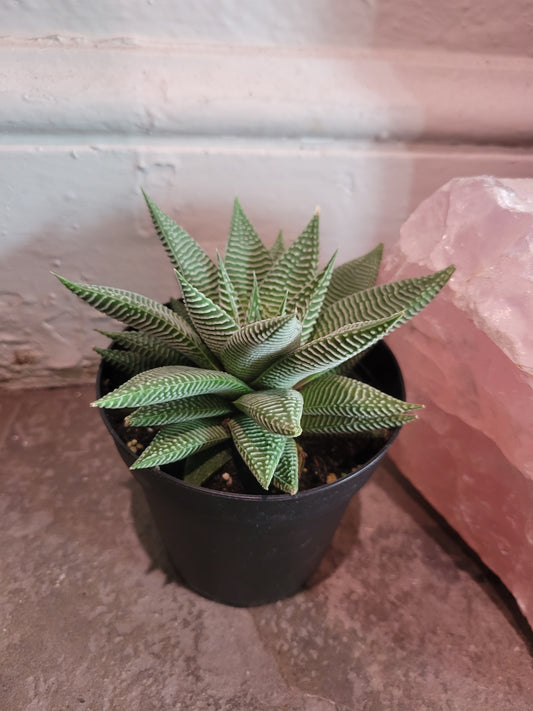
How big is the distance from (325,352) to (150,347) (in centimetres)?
24

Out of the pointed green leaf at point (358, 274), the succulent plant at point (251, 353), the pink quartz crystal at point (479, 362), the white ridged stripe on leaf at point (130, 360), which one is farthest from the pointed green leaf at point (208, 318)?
the pink quartz crystal at point (479, 362)

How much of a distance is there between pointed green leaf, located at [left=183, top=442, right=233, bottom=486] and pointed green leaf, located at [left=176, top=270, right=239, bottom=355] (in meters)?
0.14

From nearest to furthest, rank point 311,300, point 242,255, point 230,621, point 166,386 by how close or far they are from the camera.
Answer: point 166,386
point 311,300
point 242,255
point 230,621

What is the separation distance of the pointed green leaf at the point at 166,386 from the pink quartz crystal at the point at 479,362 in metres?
0.35

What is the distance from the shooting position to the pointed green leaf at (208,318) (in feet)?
1.74

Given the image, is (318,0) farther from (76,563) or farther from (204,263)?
(76,563)

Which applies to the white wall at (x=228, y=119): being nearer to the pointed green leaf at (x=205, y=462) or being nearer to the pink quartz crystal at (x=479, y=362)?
the pink quartz crystal at (x=479, y=362)

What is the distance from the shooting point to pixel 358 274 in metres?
0.74

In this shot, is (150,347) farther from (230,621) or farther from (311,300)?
(230,621)

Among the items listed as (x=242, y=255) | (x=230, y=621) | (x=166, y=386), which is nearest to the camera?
(x=166, y=386)

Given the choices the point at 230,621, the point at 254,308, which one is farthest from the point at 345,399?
the point at 230,621

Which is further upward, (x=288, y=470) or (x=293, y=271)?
(x=293, y=271)

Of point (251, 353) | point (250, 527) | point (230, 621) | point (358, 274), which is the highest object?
point (358, 274)

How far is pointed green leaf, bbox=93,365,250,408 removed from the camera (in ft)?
1.56
